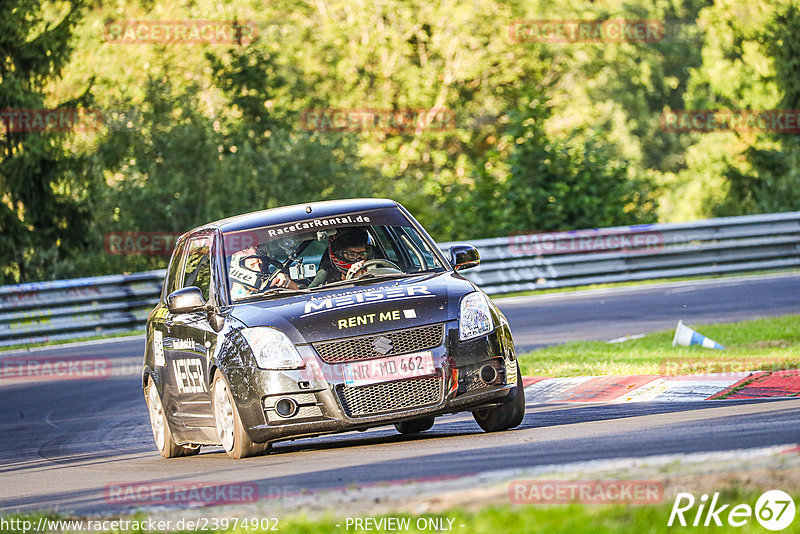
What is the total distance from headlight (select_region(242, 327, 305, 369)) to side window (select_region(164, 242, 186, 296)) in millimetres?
2345

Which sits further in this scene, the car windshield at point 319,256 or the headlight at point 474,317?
the car windshield at point 319,256

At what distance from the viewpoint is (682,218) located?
42125mm

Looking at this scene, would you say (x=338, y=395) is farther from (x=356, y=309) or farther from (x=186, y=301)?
(x=186, y=301)

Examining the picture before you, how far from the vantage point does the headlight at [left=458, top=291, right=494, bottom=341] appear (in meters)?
8.63

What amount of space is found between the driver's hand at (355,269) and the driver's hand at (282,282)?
402mm

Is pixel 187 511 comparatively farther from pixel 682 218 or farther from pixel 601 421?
pixel 682 218

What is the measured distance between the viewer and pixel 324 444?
960 centimetres

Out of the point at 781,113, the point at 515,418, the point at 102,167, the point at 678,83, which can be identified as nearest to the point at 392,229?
the point at 515,418

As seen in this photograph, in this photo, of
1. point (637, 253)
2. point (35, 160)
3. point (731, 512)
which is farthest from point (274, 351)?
point (35, 160)

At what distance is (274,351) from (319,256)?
1301mm

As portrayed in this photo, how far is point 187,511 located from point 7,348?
15.3m

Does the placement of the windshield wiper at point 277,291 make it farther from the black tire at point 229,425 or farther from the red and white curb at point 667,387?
the red and white curb at point 667,387

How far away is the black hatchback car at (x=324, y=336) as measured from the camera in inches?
331

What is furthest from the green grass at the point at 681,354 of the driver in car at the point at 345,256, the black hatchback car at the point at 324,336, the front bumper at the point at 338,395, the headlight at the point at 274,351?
the headlight at the point at 274,351
